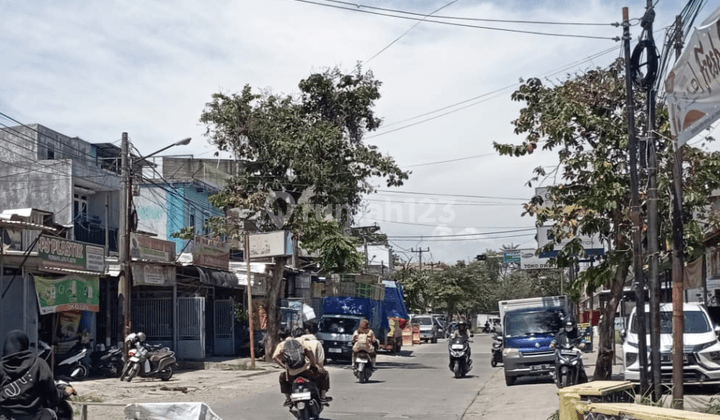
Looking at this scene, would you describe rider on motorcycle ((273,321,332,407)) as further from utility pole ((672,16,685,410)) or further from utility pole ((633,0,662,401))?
utility pole ((672,16,685,410))

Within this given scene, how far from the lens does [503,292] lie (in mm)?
95250

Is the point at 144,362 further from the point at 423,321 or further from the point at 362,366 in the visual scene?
the point at 423,321

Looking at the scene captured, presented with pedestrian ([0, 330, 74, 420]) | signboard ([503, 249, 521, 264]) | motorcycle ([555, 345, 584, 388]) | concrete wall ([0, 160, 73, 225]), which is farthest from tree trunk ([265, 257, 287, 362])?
signboard ([503, 249, 521, 264])

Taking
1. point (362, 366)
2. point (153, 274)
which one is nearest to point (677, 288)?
point (362, 366)

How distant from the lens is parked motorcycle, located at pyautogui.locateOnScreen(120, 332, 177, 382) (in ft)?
74.5

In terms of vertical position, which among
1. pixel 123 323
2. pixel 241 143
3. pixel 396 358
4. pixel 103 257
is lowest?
pixel 396 358

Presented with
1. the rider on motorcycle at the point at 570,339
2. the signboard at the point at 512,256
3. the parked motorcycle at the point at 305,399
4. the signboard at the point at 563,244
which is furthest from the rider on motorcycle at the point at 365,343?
the signboard at the point at 512,256

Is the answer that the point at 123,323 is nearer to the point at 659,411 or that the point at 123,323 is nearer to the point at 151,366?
the point at 151,366

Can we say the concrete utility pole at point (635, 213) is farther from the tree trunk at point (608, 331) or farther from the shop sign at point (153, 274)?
the shop sign at point (153, 274)

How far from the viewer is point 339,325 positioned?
3244 cm

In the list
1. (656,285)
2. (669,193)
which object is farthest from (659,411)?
(669,193)

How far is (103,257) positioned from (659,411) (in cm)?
2000

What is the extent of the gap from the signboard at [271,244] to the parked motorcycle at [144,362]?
5.88 m

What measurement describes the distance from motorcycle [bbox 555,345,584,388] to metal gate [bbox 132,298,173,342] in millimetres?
14770
